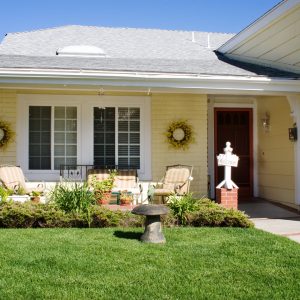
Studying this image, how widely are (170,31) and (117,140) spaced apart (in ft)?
18.2

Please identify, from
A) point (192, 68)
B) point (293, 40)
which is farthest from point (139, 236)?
point (293, 40)

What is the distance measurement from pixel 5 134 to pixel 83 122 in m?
1.76

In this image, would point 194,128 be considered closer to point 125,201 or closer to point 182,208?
point 125,201

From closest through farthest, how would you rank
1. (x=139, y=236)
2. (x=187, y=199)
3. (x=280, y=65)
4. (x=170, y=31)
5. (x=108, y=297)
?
1. (x=108, y=297)
2. (x=139, y=236)
3. (x=187, y=199)
4. (x=280, y=65)
5. (x=170, y=31)

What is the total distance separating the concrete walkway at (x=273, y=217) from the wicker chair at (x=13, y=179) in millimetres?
4509

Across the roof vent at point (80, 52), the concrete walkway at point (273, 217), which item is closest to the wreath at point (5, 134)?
the roof vent at point (80, 52)

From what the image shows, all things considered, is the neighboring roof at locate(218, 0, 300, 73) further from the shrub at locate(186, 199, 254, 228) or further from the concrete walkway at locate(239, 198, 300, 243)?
the shrub at locate(186, 199, 254, 228)

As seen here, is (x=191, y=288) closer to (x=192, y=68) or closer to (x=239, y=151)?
(x=192, y=68)

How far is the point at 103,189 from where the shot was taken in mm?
9523

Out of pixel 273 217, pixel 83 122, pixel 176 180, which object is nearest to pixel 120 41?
pixel 83 122

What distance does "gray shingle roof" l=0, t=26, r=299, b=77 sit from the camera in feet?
31.7

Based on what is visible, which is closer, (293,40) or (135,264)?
(135,264)

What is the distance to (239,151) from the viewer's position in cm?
1243

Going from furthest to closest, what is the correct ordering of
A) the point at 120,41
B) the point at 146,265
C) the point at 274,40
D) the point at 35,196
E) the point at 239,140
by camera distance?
1. the point at 120,41
2. the point at 239,140
3. the point at 274,40
4. the point at 35,196
5. the point at 146,265
